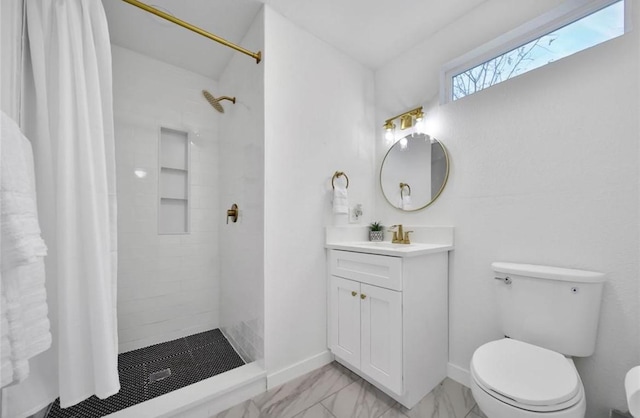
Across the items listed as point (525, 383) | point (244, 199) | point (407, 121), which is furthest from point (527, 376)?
point (244, 199)

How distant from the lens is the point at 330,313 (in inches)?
72.1

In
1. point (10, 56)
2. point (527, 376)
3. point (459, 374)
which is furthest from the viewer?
point (459, 374)

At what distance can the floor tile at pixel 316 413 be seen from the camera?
1329mm

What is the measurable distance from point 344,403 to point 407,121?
196 centimetres

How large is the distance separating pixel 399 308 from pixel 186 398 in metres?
1.20

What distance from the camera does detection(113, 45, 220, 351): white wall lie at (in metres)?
2.02

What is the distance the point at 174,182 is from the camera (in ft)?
7.50

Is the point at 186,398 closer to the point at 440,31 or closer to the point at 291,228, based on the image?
the point at 291,228

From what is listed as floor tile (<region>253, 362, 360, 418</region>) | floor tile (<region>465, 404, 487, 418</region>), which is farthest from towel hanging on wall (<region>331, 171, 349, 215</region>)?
floor tile (<region>465, 404, 487, 418</region>)

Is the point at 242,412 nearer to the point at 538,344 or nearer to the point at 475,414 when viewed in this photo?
the point at 475,414

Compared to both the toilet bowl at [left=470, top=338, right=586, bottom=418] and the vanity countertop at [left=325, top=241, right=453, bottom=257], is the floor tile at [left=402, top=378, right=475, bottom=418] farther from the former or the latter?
the vanity countertop at [left=325, top=241, right=453, bottom=257]

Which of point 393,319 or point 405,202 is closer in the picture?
point 393,319

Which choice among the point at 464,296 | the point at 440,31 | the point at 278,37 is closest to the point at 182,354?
the point at 464,296

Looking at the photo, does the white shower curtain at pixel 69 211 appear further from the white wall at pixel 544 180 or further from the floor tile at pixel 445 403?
the white wall at pixel 544 180
